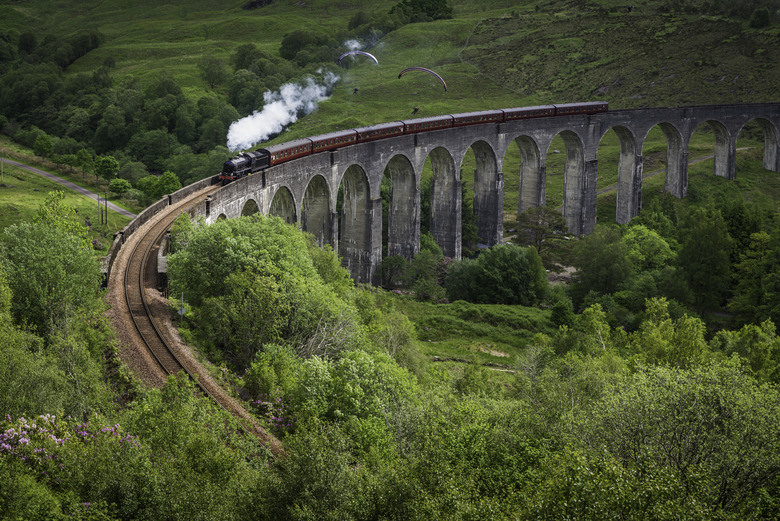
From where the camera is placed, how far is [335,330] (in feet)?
122

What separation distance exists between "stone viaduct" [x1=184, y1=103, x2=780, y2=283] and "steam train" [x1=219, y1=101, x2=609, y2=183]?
31.5 inches

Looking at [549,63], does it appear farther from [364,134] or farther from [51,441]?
[51,441]

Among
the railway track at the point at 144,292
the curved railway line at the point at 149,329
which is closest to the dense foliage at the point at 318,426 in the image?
the curved railway line at the point at 149,329

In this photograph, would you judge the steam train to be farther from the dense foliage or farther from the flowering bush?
the flowering bush

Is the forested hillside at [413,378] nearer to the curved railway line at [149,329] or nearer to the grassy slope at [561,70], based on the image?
the curved railway line at [149,329]

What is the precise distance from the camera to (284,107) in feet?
440

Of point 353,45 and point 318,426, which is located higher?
point 353,45

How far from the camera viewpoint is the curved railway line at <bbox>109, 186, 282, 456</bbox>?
29.1m

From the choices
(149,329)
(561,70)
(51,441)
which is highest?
(561,70)

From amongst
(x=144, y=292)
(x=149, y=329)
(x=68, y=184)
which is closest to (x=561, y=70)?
(x=68, y=184)

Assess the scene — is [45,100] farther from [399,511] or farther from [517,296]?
[399,511]

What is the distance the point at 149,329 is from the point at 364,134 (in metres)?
41.2

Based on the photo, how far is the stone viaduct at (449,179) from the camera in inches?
2514

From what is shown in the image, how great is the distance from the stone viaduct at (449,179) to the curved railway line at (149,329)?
5333 millimetres
